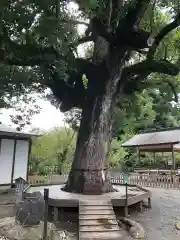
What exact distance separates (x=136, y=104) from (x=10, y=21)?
11.1 meters

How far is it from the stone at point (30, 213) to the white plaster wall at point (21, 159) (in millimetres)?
7208

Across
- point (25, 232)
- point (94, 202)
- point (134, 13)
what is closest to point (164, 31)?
point (134, 13)

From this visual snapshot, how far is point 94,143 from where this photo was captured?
34.3 ft

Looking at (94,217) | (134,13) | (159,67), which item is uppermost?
(134,13)

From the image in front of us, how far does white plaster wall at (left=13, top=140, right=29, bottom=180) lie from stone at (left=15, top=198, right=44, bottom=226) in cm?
721

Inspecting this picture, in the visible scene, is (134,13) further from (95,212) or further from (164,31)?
(95,212)

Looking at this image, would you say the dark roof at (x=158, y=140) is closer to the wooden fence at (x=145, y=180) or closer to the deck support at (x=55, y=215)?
the wooden fence at (x=145, y=180)

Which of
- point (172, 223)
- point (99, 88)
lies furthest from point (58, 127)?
point (172, 223)

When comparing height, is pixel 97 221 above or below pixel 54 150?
below

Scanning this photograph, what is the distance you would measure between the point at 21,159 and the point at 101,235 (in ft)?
29.0

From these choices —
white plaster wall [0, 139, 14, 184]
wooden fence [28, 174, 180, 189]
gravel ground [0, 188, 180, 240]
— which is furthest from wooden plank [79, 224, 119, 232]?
white plaster wall [0, 139, 14, 184]

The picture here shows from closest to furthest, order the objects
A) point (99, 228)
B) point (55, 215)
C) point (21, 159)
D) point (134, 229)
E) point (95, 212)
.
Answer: point (99, 228) < point (134, 229) < point (95, 212) < point (55, 215) < point (21, 159)

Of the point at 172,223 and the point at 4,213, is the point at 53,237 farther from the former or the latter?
the point at 172,223

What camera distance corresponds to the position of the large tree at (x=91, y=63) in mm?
8422
